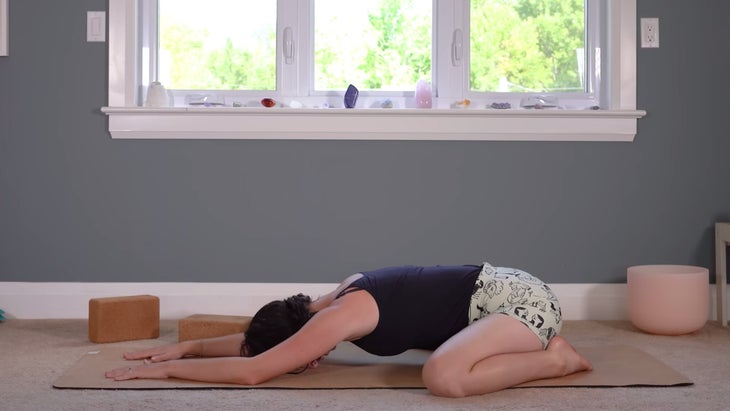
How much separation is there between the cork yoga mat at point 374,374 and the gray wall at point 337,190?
0.79 meters

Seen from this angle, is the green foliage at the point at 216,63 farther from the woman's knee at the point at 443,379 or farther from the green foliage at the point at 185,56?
the woman's knee at the point at 443,379

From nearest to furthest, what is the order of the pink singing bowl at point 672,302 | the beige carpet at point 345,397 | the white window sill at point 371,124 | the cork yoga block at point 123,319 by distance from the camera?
1. the beige carpet at point 345,397
2. the cork yoga block at point 123,319
3. the pink singing bowl at point 672,302
4. the white window sill at point 371,124

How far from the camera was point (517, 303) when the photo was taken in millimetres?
2375

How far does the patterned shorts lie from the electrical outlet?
153cm

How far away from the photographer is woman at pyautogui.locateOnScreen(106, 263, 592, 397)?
2.22 meters

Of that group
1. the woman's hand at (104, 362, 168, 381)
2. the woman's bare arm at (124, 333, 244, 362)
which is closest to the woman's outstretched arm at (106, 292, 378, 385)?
the woman's hand at (104, 362, 168, 381)

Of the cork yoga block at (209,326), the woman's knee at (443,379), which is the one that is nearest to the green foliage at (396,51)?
the cork yoga block at (209,326)

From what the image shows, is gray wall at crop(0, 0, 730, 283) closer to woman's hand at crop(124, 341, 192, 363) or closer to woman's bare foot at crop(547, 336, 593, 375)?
woman's hand at crop(124, 341, 192, 363)

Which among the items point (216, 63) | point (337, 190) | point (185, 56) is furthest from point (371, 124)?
point (185, 56)

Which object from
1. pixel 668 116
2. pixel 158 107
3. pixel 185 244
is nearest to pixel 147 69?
pixel 158 107

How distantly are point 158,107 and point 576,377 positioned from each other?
1915mm

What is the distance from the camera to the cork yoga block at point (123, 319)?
9.77 feet

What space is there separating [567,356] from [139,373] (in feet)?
3.74

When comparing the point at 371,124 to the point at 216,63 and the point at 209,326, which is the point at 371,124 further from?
the point at 209,326
